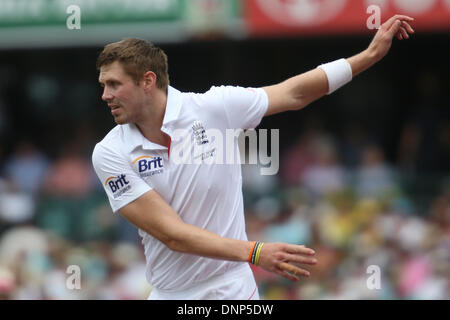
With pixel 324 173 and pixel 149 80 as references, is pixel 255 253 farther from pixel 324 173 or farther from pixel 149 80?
pixel 324 173

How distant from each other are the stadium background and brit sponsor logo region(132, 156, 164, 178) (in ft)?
8.19

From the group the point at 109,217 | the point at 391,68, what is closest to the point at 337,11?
the point at 391,68

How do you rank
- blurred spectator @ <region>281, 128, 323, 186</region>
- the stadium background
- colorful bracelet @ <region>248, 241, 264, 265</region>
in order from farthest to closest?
blurred spectator @ <region>281, 128, 323, 186</region> → the stadium background → colorful bracelet @ <region>248, 241, 264, 265</region>

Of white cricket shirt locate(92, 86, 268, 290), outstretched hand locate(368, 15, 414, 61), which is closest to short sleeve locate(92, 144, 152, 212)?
white cricket shirt locate(92, 86, 268, 290)

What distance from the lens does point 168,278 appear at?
4.77 m

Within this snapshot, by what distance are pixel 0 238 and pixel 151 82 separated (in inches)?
224

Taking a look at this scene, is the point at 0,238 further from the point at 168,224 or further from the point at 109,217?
the point at 168,224

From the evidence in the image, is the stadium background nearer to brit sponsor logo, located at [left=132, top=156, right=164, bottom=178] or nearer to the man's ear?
brit sponsor logo, located at [left=132, top=156, right=164, bottom=178]

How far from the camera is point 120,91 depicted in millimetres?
4477

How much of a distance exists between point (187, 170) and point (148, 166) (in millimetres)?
213

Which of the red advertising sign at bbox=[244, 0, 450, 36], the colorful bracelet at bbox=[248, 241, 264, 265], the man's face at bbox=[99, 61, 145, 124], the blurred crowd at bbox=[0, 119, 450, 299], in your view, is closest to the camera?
the colorful bracelet at bbox=[248, 241, 264, 265]

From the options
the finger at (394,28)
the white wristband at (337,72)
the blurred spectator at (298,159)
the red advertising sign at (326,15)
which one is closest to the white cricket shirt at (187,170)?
the white wristband at (337,72)

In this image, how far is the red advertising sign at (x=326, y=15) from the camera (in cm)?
1009

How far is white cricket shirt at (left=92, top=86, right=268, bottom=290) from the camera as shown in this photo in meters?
4.54
